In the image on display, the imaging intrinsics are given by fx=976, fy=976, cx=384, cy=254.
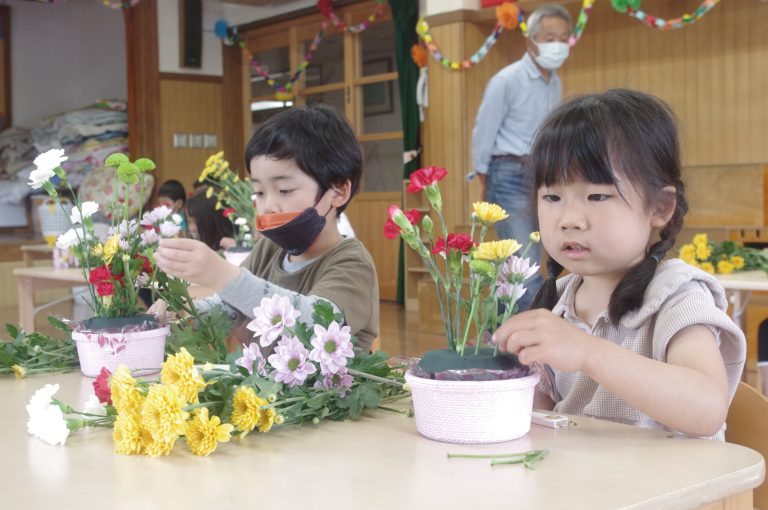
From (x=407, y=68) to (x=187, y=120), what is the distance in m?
2.89

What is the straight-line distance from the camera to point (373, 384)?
121 centimetres

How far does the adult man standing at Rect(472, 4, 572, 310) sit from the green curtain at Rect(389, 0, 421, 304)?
2.46 m

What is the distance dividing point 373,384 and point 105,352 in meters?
0.53

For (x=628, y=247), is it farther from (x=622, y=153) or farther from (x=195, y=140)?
(x=195, y=140)

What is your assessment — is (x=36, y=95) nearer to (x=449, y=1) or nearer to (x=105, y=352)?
(x=449, y=1)

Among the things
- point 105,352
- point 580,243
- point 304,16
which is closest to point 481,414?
point 580,243

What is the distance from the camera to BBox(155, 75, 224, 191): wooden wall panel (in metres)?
9.23

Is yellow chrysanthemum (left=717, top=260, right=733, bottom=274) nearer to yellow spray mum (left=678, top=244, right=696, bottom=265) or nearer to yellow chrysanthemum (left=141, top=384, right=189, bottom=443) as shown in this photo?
yellow spray mum (left=678, top=244, right=696, bottom=265)

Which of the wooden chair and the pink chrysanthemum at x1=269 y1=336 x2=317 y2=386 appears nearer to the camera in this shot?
the pink chrysanthemum at x1=269 y1=336 x2=317 y2=386

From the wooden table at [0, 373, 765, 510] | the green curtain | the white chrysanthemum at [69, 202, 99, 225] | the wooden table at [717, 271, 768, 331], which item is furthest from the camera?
the green curtain

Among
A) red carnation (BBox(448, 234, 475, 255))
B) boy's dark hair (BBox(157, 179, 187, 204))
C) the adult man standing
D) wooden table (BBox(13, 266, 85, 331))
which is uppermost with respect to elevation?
the adult man standing

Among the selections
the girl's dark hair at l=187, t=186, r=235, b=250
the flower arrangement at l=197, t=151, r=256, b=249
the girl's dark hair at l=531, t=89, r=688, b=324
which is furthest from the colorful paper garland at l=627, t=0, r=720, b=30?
the girl's dark hair at l=531, t=89, r=688, b=324

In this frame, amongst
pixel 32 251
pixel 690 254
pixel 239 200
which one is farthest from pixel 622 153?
pixel 32 251

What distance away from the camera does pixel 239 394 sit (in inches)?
41.9
